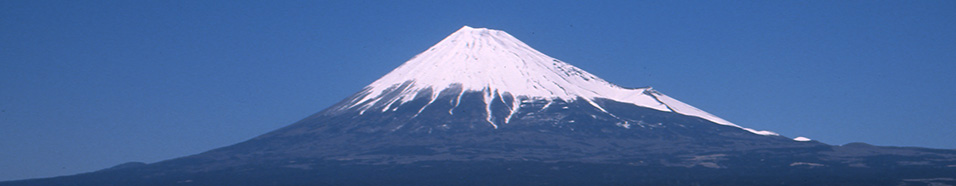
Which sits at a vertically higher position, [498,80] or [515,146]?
[498,80]

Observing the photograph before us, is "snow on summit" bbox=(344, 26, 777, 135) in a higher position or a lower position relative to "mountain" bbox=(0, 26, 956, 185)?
higher

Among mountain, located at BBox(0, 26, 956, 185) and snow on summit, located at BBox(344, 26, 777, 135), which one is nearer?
mountain, located at BBox(0, 26, 956, 185)

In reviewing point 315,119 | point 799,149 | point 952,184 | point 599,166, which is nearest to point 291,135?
point 315,119

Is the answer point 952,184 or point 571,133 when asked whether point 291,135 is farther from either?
point 952,184

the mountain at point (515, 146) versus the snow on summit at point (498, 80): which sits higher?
the snow on summit at point (498, 80)
